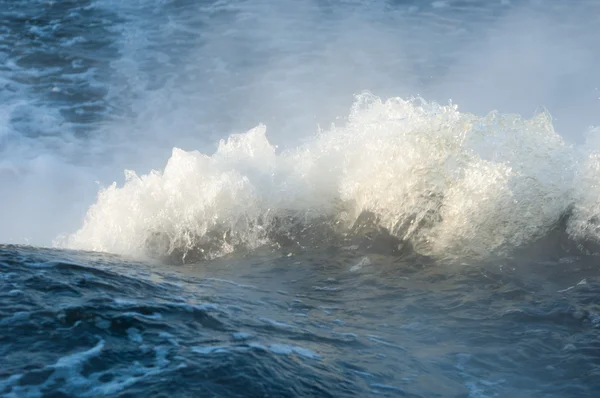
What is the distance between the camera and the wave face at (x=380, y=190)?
538 centimetres

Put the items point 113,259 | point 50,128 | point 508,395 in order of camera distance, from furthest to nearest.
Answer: point 50,128 → point 113,259 → point 508,395

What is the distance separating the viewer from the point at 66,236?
8383mm

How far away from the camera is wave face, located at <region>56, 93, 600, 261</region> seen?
5379mm

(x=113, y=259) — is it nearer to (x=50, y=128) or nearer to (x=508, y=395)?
(x=508, y=395)

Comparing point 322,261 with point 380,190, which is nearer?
point 322,261

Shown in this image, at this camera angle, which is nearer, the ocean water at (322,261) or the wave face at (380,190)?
the ocean water at (322,261)

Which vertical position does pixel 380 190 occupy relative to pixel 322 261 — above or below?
above

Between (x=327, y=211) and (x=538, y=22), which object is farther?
(x=538, y=22)

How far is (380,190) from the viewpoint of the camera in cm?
614

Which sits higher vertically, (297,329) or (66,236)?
(297,329)

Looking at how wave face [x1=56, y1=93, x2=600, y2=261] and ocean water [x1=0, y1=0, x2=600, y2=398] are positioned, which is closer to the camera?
ocean water [x1=0, y1=0, x2=600, y2=398]

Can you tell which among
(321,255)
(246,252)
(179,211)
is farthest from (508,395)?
(179,211)

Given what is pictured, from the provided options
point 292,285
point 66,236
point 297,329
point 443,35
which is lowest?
point 66,236

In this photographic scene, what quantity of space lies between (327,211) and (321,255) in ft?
2.86
